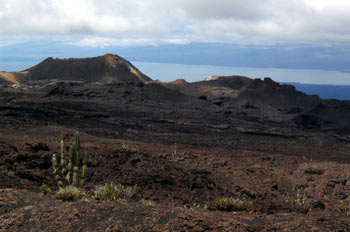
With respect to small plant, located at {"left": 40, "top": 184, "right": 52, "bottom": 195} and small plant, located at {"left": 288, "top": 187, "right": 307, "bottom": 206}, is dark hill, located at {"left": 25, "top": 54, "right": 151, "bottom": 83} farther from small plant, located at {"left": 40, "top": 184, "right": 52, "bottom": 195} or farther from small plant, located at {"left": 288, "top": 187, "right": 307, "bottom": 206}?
small plant, located at {"left": 40, "top": 184, "right": 52, "bottom": 195}

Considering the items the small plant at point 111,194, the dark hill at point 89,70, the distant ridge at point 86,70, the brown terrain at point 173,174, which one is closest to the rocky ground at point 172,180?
Answer: the brown terrain at point 173,174

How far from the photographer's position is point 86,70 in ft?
219

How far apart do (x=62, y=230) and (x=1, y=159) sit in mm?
4009

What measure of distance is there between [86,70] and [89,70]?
0.50 metres

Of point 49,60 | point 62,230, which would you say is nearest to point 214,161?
point 62,230

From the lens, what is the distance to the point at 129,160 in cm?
988

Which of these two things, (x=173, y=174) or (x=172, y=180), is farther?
(x=173, y=174)

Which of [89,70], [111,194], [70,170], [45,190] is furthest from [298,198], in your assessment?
[89,70]

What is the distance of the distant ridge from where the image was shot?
2544 inches

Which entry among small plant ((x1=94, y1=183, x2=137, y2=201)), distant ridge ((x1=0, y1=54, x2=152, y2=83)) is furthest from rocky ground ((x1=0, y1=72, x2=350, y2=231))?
distant ridge ((x1=0, y1=54, x2=152, y2=83))

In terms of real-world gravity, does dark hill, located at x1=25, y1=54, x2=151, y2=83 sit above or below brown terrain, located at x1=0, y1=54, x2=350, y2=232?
above

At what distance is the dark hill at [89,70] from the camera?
213 feet

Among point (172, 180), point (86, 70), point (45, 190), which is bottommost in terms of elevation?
point (172, 180)

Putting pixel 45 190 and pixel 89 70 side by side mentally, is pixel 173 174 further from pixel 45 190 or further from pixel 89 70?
pixel 89 70
